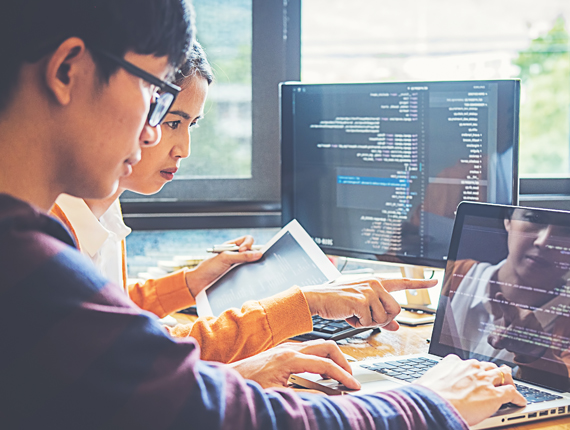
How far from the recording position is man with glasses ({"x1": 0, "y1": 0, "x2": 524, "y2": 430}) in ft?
1.72

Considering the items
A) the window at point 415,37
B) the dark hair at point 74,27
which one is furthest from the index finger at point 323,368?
the window at point 415,37

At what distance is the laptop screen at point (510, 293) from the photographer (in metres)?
0.88

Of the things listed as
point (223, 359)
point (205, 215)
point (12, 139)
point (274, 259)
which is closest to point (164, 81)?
point (12, 139)

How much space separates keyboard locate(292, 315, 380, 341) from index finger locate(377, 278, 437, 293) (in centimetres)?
14

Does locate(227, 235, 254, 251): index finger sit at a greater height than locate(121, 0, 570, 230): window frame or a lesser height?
lesser

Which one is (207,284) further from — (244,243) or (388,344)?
(388,344)

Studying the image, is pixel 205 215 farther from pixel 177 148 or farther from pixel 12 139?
pixel 12 139

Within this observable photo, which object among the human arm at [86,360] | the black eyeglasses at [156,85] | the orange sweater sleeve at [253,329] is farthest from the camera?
the orange sweater sleeve at [253,329]

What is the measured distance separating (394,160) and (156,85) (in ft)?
2.44

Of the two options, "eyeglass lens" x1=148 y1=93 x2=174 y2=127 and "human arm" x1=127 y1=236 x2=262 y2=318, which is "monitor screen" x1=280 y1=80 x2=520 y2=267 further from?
"eyeglass lens" x1=148 y1=93 x2=174 y2=127

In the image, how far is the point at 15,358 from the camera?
0.52 meters

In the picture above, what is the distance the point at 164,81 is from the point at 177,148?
0.60 m

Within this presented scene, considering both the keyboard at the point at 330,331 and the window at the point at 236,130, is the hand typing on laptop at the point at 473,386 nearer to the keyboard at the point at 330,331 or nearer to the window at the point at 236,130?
the keyboard at the point at 330,331


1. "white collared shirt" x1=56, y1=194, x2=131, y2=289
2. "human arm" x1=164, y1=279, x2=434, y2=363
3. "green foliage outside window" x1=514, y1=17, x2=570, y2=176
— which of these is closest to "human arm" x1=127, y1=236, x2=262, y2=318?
"white collared shirt" x1=56, y1=194, x2=131, y2=289
